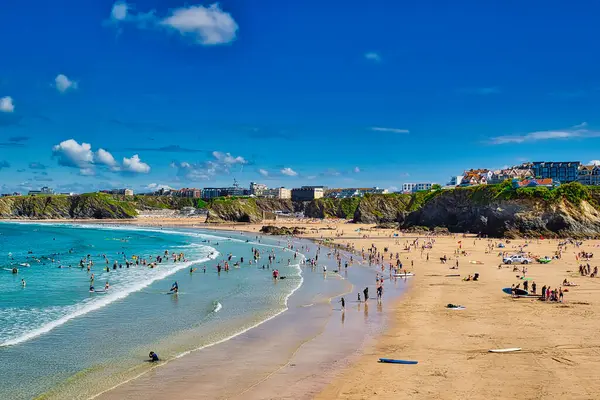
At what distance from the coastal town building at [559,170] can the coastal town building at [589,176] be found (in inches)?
45.0

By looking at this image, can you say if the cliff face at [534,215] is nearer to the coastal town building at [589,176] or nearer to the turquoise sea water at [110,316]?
the turquoise sea water at [110,316]

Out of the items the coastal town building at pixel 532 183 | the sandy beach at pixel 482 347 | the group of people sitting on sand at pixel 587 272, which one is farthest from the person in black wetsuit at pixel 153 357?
the coastal town building at pixel 532 183

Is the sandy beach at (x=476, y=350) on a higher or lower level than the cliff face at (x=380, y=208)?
lower

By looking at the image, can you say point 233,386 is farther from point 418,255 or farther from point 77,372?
point 418,255

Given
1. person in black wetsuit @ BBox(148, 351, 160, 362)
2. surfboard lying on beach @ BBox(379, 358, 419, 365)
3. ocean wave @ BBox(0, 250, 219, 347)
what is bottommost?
ocean wave @ BBox(0, 250, 219, 347)

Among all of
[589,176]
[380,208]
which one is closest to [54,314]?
[380,208]

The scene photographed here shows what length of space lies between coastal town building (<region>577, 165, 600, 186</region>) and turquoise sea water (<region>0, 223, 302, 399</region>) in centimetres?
11422

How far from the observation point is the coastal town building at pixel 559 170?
135m

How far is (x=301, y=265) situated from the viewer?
51.2m

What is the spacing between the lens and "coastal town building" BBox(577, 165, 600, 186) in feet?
427

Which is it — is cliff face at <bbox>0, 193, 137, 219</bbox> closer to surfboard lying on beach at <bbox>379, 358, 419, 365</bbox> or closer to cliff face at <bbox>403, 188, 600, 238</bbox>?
cliff face at <bbox>403, 188, 600, 238</bbox>

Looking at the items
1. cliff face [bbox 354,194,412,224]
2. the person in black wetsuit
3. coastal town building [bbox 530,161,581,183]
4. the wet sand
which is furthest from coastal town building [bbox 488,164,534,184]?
the person in black wetsuit

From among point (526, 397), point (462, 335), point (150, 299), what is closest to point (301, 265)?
point (150, 299)

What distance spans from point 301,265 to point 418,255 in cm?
1575
